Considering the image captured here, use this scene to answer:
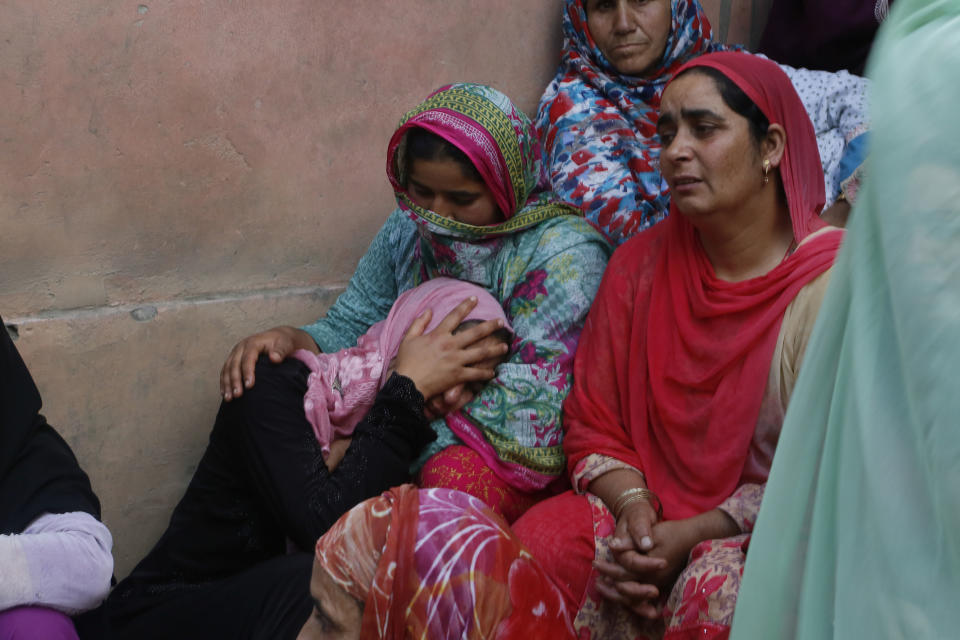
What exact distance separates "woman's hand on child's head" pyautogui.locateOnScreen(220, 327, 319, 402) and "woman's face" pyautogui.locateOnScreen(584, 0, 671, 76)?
1.49 meters

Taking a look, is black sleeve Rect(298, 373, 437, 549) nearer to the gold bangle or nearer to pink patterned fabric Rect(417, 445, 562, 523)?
pink patterned fabric Rect(417, 445, 562, 523)

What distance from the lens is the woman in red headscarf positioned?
205 cm

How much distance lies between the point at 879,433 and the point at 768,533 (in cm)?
19

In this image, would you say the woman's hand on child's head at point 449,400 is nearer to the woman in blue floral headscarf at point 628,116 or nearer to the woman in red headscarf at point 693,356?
the woman in red headscarf at point 693,356

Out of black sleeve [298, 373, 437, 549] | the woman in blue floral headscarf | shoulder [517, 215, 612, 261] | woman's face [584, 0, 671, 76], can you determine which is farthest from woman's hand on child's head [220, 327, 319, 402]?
woman's face [584, 0, 671, 76]

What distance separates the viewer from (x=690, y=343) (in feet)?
7.24

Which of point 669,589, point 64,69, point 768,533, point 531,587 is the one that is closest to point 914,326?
point 768,533

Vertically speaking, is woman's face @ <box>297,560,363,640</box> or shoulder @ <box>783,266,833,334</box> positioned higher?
shoulder @ <box>783,266,833,334</box>

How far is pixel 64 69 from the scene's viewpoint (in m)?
2.46

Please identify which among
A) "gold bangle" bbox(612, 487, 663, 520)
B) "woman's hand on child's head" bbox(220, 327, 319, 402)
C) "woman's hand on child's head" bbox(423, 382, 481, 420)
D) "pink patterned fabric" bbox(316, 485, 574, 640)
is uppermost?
"pink patterned fabric" bbox(316, 485, 574, 640)

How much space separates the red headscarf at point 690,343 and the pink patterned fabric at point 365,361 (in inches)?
11.4

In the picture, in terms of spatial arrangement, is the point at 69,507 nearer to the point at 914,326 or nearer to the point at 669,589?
the point at 669,589

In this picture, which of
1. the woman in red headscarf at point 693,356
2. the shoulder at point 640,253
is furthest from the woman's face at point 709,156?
the shoulder at point 640,253

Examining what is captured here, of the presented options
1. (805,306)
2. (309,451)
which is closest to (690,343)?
(805,306)
